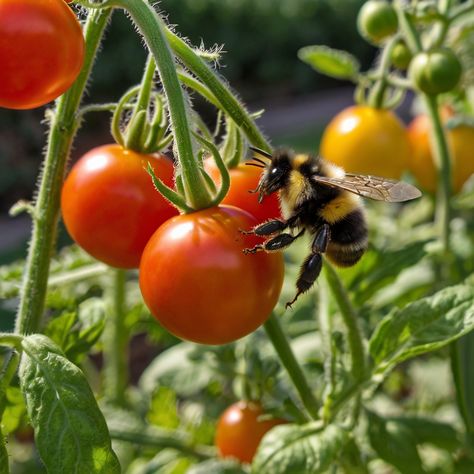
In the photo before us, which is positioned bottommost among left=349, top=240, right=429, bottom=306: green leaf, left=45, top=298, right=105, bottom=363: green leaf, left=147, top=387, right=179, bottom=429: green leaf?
left=147, top=387, right=179, bottom=429: green leaf

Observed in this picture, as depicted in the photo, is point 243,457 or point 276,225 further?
point 243,457

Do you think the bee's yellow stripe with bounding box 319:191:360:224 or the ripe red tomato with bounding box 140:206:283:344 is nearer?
the ripe red tomato with bounding box 140:206:283:344

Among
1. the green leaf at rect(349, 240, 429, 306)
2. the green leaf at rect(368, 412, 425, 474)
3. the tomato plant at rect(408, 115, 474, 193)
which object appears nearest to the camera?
the green leaf at rect(368, 412, 425, 474)

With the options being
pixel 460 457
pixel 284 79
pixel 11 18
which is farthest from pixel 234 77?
pixel 11 18

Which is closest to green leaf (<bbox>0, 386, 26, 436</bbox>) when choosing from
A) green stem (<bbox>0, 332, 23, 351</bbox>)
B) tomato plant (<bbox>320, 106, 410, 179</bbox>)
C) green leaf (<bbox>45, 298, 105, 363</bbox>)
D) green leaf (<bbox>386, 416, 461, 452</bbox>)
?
green leaf (<bbox>45, 298, 105, 363</bbox>)

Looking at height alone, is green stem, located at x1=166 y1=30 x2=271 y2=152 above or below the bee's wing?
above

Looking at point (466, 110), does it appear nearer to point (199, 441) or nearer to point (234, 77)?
point (199, 441)

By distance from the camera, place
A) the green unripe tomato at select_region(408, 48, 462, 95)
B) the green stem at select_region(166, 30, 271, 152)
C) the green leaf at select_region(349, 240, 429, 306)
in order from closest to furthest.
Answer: the green stem at select_region(166, 30, 271, 152) < the green leaf at select_region(349, 240, 429, 306) < the green unripe tomato at select_region(408, 48, 462, 95)

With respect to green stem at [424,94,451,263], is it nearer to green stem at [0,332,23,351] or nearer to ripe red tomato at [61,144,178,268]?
ripe red tomato at [61,144,178,268]
